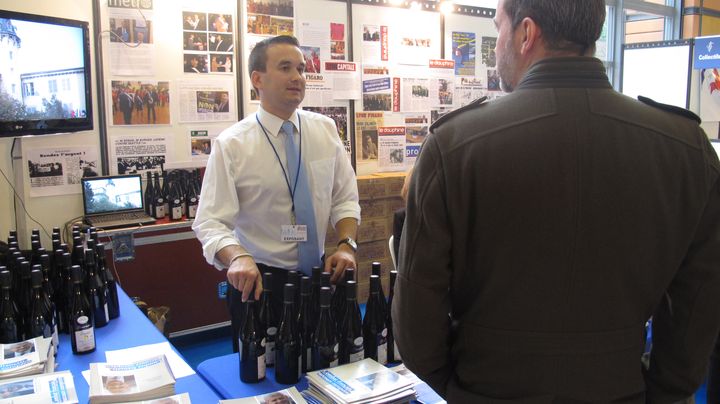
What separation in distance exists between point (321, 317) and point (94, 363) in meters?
0.69

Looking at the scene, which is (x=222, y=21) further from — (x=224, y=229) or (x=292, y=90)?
(x=224, y=229)

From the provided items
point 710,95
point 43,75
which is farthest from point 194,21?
point 710,95

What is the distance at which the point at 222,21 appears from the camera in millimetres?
4254

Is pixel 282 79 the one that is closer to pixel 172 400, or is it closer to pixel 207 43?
pixel 172 400

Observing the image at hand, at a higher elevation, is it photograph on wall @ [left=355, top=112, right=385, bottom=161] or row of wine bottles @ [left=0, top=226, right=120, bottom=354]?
photograph on wall @ [left=355, top=112, right=385, bottom=161]

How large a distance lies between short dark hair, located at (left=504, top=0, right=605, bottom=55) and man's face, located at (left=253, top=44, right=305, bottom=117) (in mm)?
1333

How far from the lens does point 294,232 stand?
7.45 feet

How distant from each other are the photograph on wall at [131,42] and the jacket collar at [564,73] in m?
3.48

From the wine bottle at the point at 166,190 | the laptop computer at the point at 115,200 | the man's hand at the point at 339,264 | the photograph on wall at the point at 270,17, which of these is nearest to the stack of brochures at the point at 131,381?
the man's hand at the point at 339,264

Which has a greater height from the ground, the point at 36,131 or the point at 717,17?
the point at 717,17

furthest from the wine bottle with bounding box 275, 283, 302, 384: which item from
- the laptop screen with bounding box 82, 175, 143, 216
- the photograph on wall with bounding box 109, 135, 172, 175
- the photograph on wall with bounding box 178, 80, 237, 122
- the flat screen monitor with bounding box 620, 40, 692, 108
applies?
the flat screen monitor with bounding box 620, 40, 692, 108

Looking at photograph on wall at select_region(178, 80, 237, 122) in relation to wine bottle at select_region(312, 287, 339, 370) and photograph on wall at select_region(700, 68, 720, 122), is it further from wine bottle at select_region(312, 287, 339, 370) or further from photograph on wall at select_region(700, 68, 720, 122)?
photograph on wall at select_region(700, 68, 720, 122)

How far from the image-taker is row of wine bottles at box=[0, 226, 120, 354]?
6.26 feet

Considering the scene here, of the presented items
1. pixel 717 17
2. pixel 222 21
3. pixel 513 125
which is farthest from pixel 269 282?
pixel 717 17
